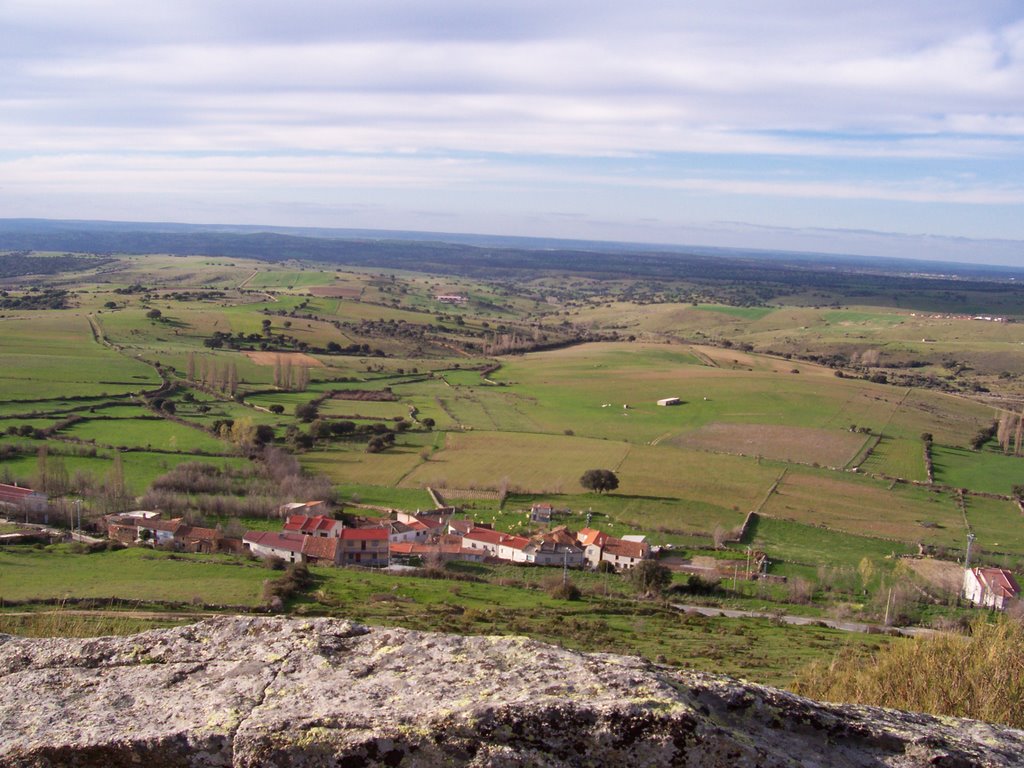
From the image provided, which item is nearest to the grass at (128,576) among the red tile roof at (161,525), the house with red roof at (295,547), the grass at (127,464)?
the house with red roof at (295,547)

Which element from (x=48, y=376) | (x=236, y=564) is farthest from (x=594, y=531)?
(x=48, y=376)

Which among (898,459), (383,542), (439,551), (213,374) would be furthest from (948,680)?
(213,374)

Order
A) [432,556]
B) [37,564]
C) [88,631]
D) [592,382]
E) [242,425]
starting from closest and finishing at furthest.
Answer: [88,631]
[37,564]
[432,556]
[242,425]
[592,382]

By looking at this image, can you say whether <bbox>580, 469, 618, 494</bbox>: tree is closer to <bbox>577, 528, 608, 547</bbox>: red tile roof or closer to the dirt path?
<bbox>577, 528, 608, 547</bbox>: red tile roof

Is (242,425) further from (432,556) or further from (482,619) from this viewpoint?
(482,619)

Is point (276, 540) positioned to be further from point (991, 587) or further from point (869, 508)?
point (869, 508)

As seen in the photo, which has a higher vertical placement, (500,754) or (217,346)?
(500,754)

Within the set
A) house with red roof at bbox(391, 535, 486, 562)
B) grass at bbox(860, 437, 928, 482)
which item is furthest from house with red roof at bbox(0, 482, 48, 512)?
grass at bbox(860, 437, 928, 482)
